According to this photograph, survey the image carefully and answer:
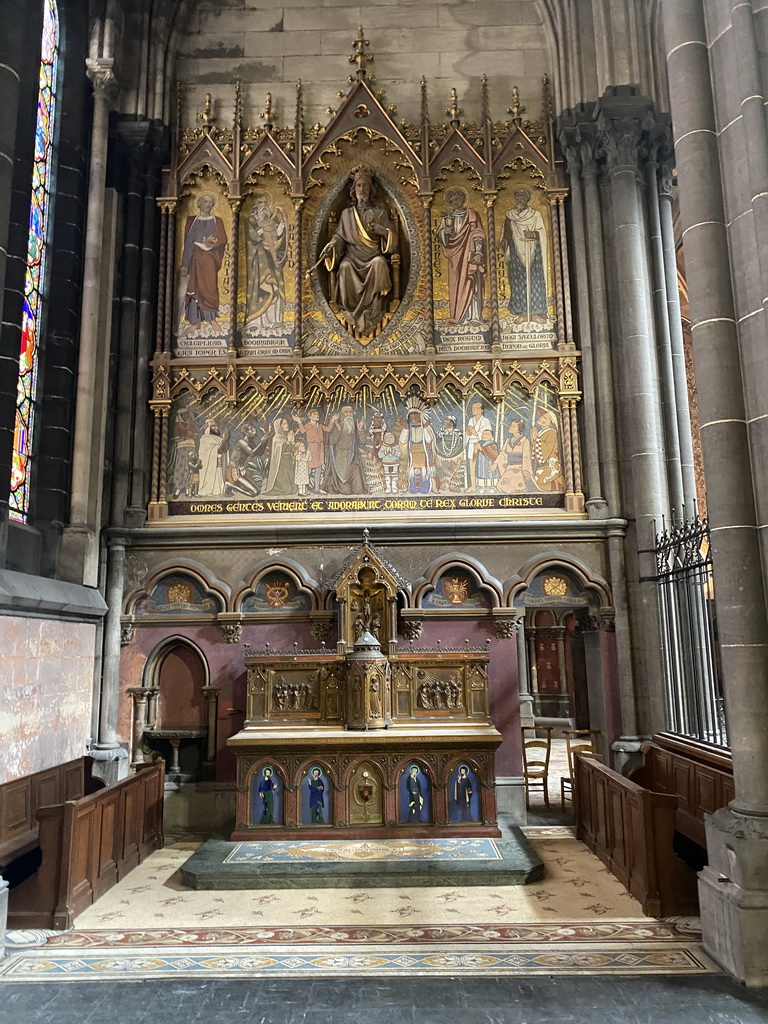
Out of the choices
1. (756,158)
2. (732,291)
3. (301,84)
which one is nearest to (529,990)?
(732,291)

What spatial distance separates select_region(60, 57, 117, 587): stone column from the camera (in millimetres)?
11055

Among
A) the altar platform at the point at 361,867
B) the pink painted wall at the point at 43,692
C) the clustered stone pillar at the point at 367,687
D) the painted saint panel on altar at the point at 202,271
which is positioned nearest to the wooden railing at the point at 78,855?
the altar platform at the point at 361,867

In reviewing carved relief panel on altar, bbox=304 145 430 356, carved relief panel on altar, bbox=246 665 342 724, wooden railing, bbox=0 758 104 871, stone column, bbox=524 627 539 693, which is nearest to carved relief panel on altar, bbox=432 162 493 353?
carved relief panel on altar, bbox=304 145 430 356

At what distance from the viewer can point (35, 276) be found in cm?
1124

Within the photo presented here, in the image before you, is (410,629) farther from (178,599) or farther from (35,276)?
(35,276)

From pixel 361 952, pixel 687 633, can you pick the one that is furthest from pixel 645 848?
pixel 687 633

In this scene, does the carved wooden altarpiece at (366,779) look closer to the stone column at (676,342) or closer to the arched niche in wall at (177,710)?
the arched niche in wall at (177,710)

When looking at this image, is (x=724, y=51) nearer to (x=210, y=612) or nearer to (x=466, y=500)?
(x=466, y=500)

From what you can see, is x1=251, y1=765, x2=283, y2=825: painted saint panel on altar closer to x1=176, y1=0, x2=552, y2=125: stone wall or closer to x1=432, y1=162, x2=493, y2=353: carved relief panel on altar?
x1=432, y1=162, x2=493, y2=353: carved relief panel on altar

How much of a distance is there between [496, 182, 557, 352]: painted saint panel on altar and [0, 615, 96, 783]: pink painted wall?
302 inches

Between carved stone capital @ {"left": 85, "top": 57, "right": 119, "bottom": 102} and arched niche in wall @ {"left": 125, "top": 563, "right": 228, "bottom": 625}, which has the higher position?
carved stone capital @ {"left": 85, "top": 57, "right": 119, "bottom": 102}

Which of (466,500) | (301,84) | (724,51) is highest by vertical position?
(301,84)

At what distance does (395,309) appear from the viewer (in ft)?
42.2

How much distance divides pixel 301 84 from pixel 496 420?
640cm
